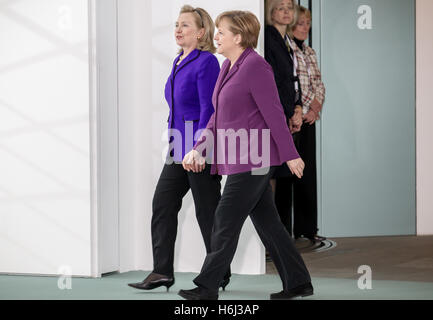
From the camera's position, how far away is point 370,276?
4.78 m

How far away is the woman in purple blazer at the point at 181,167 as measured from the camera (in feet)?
13.8

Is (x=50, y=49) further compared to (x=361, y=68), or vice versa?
(x=361, y=68)

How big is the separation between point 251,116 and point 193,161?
403 millimetres

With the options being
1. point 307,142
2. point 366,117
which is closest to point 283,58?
point 307,142

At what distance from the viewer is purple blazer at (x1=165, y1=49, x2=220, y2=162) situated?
418cm

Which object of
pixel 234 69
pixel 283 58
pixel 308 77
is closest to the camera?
pixel 234 69

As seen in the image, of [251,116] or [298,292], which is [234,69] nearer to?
[251,116]

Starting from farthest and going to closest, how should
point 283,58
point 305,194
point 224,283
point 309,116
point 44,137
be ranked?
Result: point 305,194, point 309,116, point 283,58, point 44,137, point 224,283

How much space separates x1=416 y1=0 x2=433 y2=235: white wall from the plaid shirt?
59.9 inches

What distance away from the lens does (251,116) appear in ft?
12.3

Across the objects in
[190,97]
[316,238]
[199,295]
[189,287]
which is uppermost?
[190,97]
